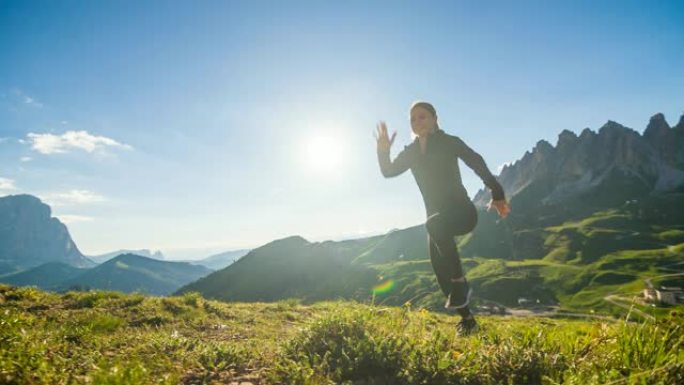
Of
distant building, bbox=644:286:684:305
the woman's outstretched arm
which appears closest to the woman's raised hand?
the woman's outstretched arm

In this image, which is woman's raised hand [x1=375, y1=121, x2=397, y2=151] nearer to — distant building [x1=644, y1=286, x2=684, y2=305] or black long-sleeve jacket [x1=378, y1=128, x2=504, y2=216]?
black long-sleeve jacket [x1=378, y1=128, x2=504, y2=216]

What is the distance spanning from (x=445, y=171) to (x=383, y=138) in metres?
1.87

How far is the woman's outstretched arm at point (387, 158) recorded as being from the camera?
823cm

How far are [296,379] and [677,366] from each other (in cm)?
368

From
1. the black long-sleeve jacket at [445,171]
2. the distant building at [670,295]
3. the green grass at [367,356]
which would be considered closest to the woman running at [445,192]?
the black long-sleeve jacket at [445,171]

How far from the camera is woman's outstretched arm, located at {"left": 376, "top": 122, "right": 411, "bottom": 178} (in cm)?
823

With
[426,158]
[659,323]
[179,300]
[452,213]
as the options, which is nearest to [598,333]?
[659,323]

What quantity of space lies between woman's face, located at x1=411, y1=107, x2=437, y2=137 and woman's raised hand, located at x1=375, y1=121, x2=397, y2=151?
85 cm

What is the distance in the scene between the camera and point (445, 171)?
7.36 meters

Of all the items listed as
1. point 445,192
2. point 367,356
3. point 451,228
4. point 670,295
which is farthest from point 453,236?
point 670,295

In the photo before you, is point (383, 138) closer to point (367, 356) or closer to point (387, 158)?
point (387, 158)

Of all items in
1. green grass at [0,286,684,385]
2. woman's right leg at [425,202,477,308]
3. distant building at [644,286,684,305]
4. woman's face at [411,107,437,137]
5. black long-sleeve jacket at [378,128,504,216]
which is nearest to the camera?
green grass at [0,286,684,385]

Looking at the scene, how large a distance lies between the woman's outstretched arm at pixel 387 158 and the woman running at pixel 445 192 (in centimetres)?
2

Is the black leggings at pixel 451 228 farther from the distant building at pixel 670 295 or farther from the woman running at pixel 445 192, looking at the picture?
the distant building at pixel 670 295
